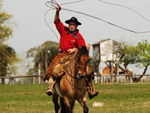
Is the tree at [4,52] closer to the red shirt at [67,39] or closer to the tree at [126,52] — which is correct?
the tree at [126,52]

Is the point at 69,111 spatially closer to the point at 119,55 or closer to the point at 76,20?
the point at 76,20

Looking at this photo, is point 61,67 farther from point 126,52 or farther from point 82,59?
point 126,52

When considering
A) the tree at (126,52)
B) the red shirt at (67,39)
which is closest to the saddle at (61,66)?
the red shirt at (67,39)

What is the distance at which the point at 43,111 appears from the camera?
15.4 meters

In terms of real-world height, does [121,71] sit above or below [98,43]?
below

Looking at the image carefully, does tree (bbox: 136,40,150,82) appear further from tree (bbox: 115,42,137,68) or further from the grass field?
the grass field

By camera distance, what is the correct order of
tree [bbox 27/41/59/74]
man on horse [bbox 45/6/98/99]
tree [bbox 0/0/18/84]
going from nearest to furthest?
man on horse [bbox 45/6/98/99]
tree [bbox 0/0/18/84]
tree [bbox 27/41/59/74]

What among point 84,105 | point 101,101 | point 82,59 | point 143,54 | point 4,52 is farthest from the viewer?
point 143,54

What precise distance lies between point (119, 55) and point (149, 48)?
946 cm

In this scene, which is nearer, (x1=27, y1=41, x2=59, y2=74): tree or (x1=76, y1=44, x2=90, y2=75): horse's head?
(x1=76, y1=44, x2=90, y2=75): horse's head

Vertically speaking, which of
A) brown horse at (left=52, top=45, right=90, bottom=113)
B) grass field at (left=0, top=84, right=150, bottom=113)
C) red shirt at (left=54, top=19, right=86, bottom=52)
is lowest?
grass field at (left=0, top=84, right=150, bottom=113)

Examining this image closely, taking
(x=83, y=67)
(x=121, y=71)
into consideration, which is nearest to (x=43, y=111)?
(x=83, y=67)

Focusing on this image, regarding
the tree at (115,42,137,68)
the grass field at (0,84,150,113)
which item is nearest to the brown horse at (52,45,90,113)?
the grass field at (0,84,150,113)

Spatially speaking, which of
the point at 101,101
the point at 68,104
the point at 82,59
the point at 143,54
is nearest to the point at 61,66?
the point at 68,104
